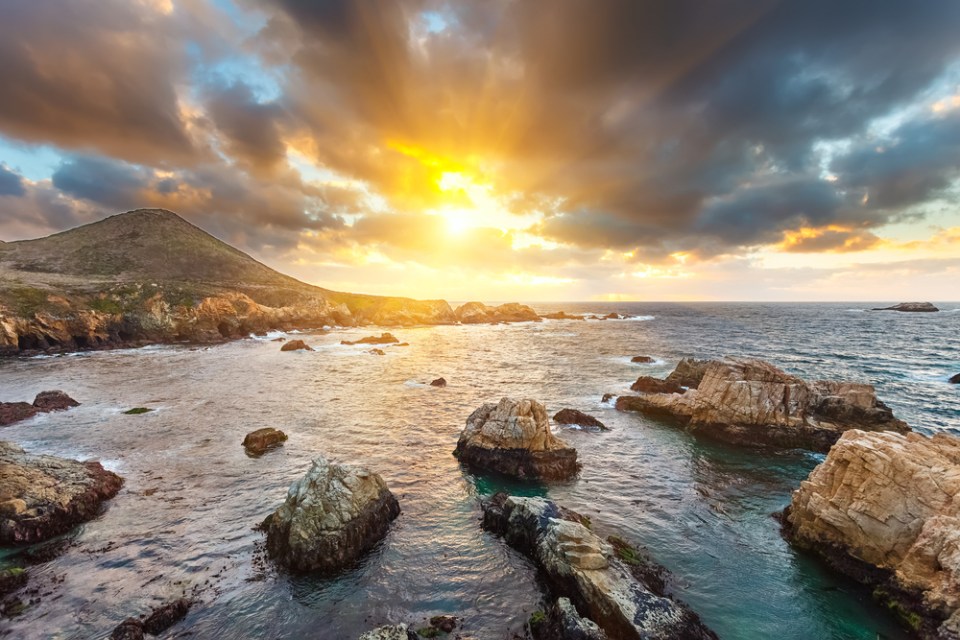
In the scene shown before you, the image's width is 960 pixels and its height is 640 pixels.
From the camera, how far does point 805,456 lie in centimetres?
2767

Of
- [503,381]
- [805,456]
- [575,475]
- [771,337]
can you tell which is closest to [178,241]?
[503,381]

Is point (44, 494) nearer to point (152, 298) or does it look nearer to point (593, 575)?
point (593, 575)

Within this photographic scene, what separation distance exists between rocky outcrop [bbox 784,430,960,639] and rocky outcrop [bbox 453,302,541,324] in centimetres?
13602

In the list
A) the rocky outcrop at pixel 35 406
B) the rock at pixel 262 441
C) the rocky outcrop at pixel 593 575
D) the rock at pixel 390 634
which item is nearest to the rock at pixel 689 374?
the rocky outcrop at pixel 593 575

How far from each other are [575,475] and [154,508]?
912 inches

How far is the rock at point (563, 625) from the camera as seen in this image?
11531 millimetres

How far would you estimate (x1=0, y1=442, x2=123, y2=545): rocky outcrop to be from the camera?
16.8 meters

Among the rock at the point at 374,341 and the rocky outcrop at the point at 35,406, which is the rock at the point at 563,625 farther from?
the rock at the point at 374,341

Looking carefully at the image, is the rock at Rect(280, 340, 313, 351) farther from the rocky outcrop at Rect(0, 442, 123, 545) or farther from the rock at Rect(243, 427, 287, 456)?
the rocky outcrop at Rect(0, 442, 123, 545)

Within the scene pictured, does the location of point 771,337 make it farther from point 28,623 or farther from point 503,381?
point 28,623

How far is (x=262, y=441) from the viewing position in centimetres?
2797

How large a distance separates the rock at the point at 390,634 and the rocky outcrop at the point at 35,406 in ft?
129

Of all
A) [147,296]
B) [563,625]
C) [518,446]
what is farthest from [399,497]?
[147,296]

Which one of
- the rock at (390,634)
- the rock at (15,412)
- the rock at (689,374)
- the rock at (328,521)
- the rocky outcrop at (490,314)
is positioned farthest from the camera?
the rocky outcrop at (490,314)
